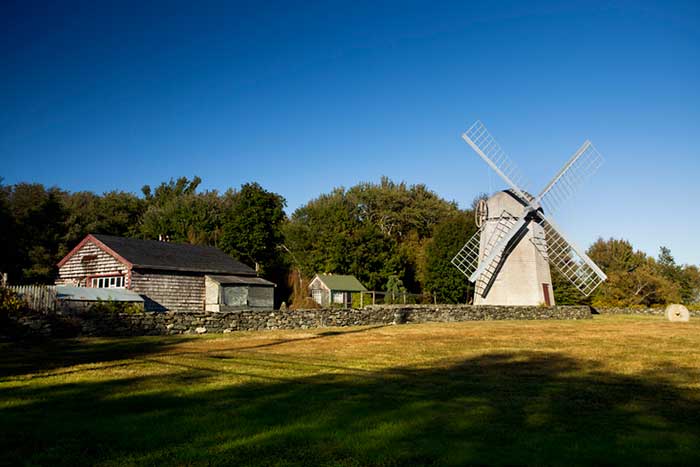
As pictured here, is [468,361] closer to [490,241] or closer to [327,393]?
[327,393]

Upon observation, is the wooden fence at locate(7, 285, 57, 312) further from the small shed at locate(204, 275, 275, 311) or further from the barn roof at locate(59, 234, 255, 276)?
the small shed at locate(204, 275, 275, 311)

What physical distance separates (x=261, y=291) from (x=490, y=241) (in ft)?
59.0

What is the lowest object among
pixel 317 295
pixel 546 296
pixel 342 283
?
pixel 546 296

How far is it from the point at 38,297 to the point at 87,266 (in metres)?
16.3

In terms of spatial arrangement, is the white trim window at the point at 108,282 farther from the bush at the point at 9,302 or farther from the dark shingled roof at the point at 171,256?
the bush at the point at 9,302

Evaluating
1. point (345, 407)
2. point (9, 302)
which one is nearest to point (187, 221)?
point (9, 302)

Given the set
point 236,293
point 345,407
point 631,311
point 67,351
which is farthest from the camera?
point 631,311

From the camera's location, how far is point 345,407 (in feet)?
30.5

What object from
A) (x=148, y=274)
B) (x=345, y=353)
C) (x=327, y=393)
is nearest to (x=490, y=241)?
(x=148, y=274)

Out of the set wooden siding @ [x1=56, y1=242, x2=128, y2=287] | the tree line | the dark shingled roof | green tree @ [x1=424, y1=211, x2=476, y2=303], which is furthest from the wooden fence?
green tree @ [x1=424, y1=211, x2=476, y2=303]

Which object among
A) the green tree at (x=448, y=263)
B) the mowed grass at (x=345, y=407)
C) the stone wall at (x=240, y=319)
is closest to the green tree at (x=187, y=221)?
the green tree at (x=448, y=263)

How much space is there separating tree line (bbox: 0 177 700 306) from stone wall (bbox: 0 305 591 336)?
58.5 feet

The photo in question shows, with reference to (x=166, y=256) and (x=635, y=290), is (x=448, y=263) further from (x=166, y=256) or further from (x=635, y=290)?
(x=166, y=256)

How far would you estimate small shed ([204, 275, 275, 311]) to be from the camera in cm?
4066
